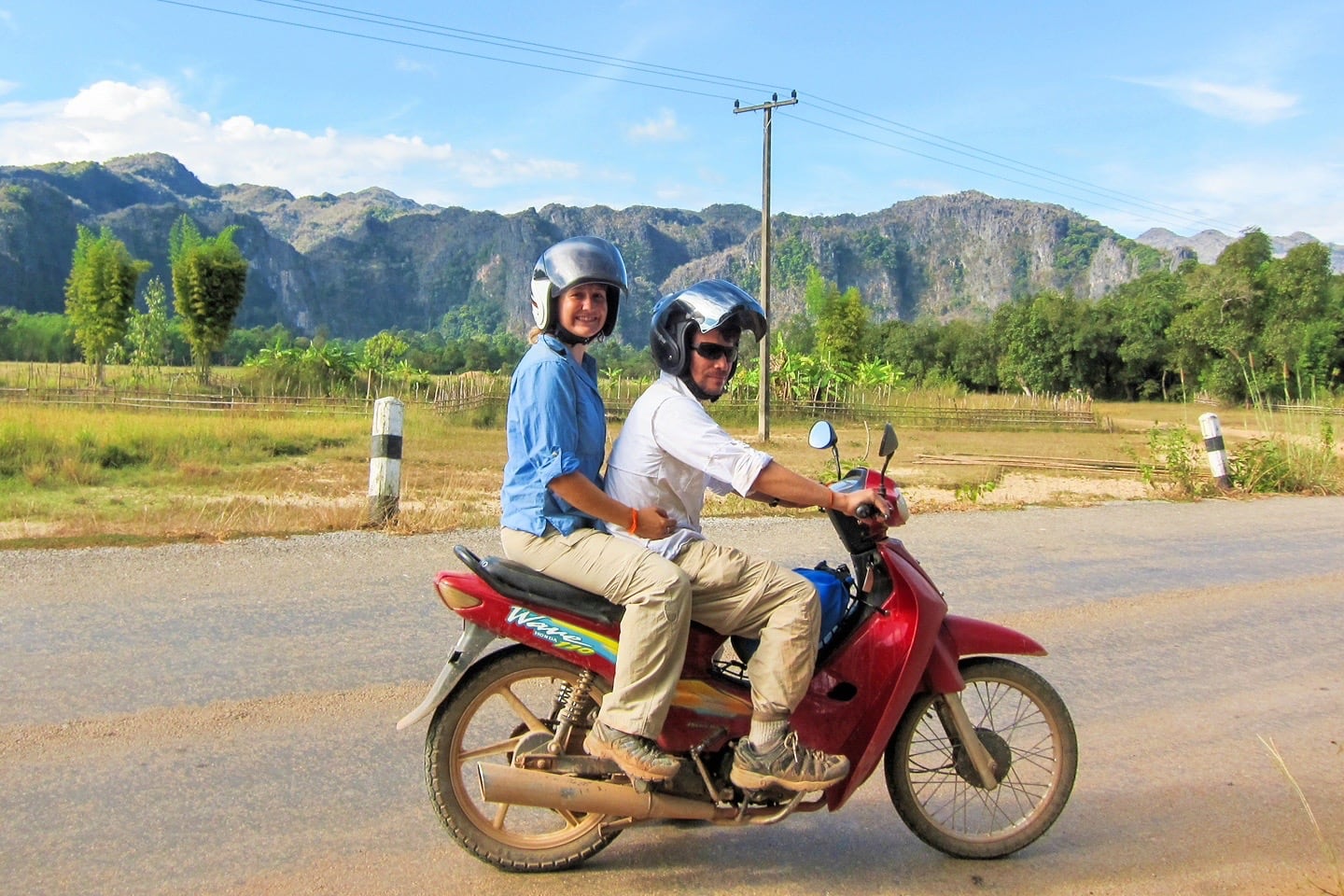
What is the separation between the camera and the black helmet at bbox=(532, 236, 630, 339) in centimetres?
327

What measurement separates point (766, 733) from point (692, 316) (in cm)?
122

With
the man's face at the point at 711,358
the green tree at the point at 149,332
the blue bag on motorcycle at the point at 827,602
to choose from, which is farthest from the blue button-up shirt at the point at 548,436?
the green tree at the point at 149,332

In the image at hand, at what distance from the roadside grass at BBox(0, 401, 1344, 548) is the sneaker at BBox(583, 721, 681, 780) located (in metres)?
1.09

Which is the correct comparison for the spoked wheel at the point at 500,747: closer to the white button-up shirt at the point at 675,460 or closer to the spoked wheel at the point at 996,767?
the white button-up shirt at the point at 675,460

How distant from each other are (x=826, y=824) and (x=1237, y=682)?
112 inches

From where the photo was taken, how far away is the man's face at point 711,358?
3236mm

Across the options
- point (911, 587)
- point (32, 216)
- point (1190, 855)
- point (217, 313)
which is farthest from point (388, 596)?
point (32, 216)

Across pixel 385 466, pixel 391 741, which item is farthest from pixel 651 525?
pixel 385 466

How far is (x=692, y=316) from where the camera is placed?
3223 millimetres

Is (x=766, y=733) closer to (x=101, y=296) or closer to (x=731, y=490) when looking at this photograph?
(x=731, y=490)

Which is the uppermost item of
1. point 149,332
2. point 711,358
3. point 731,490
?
point 149,332

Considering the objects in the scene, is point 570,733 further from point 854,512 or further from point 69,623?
point 69,623

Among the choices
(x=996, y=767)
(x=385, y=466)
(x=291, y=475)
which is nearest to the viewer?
(x=996, y=767)

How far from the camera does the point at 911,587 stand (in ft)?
10.9
